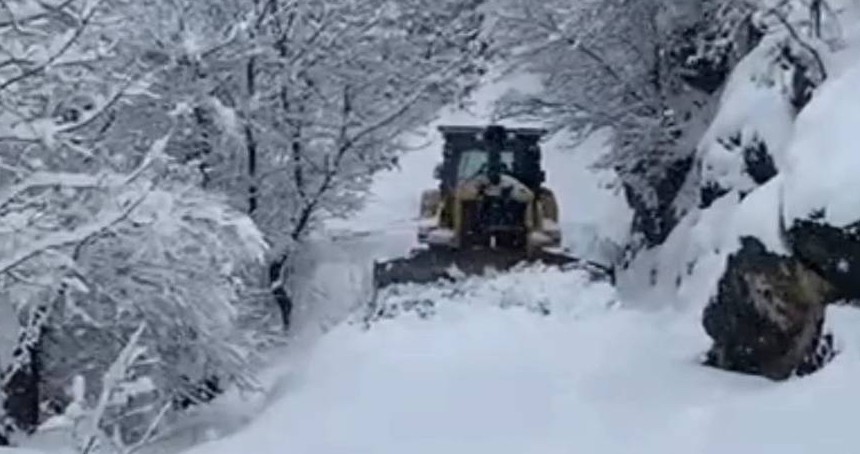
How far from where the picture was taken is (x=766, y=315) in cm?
1023

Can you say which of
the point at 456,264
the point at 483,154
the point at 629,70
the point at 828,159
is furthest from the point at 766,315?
the point at 629,70

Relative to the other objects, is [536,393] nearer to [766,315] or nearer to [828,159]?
[766,315]

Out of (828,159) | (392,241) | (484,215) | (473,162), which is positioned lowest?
(392,241)

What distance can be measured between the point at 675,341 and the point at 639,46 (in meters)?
6.61

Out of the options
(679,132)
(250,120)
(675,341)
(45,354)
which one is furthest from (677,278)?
(45,354)

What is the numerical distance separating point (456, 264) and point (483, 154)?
2.59 metres

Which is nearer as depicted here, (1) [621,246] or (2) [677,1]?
(2) [677,1]

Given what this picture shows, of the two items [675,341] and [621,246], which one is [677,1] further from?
[675,341]

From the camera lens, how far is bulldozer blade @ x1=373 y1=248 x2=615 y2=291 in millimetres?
13742

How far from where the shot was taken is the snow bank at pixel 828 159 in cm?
934

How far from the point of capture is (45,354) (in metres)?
12.2

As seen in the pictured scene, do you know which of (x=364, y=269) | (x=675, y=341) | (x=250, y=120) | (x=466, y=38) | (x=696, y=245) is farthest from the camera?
(x=466, y=38)

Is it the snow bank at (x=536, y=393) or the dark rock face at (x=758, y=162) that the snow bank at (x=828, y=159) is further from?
the dark rock face at (x=758, y=162)

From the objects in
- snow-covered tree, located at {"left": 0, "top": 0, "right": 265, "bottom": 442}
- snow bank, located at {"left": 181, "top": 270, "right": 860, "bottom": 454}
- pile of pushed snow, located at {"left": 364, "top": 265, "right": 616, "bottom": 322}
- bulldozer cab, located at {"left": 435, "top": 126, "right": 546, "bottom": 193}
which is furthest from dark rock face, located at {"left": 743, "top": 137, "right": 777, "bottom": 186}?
snow-covered tree, located at {"left": 0, "top": 0, "right": 265, "bottom": 442}
